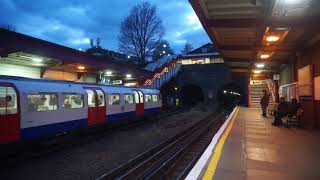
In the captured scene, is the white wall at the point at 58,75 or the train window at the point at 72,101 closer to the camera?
the train window at the point at 72,101

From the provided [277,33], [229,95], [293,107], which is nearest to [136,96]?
[293,107]

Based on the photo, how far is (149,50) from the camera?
62.1 meters

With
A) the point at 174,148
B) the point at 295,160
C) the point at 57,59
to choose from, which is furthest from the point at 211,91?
the point at 295,160

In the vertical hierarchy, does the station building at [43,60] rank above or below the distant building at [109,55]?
below

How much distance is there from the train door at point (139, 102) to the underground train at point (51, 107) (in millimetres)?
2522

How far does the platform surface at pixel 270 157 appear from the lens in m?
6.19

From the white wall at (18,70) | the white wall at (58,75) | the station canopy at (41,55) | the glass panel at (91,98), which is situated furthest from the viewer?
the white wall at (58,75)

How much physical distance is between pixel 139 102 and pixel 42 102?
12.1 m

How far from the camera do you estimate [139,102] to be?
24188 mm

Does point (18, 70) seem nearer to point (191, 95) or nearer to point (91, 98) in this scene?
point (91, 98)

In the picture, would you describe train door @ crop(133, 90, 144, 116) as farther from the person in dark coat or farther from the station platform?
the station platform

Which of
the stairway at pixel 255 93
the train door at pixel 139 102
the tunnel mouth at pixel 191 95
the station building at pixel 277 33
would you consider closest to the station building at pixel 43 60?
the train door at pixel 139 102

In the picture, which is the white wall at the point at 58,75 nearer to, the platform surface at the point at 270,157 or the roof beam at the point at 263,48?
the roof beam at the point at 263,48

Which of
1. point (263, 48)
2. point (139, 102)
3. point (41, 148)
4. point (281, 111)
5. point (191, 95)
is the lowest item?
point (41, 148)
